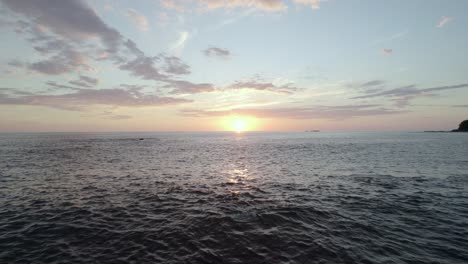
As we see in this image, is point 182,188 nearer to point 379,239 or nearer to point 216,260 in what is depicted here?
point 216,260

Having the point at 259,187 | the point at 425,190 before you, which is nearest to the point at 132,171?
the point at 259,187

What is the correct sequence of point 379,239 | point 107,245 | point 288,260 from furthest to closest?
1. point 379,239
2. point 107,245
3. point 288,260

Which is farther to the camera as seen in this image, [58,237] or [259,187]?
[259,187]

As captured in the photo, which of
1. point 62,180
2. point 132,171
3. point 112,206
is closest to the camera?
point 112,206

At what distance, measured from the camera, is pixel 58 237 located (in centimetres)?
1393

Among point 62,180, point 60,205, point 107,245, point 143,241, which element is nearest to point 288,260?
point 143,241

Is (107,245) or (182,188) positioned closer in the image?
(107,245)

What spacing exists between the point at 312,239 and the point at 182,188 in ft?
55.0

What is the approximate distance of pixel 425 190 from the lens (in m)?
24.6

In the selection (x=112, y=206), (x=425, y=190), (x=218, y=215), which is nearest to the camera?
(x=218, y=215)

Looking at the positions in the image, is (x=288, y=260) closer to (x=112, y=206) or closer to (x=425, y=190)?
(x=112, y=206)

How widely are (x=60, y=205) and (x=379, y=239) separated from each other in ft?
84.7

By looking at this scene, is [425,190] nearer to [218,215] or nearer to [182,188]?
[218,215]

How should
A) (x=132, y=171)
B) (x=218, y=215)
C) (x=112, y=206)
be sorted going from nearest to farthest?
(x=218, y=215), (x=112, y=206), (x=132, y=171)
